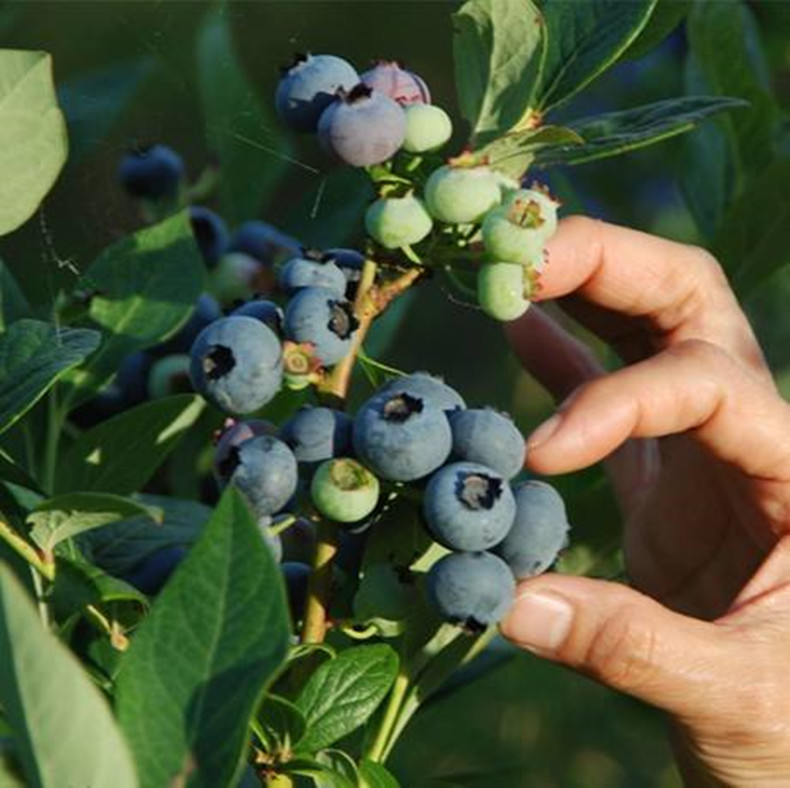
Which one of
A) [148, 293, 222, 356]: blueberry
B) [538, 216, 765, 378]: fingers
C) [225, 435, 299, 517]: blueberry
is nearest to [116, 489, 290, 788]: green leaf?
[225, 435, 299, 517]: blueberry

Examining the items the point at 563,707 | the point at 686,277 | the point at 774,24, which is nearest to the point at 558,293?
the point at 686,277

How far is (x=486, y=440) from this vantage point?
35.4 inches

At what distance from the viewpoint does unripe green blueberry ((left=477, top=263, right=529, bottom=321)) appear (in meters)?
0.92

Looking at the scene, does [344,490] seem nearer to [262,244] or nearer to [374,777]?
[374,777]

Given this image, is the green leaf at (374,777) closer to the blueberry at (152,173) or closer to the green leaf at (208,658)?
the green leaf at (208,658)

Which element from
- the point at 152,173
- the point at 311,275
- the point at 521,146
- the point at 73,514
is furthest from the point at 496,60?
the point at 152,173

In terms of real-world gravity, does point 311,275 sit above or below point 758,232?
above

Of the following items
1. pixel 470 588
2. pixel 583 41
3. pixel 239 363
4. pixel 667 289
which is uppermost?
pixel 583 41

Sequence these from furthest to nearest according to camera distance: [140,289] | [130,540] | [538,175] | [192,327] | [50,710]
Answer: [538,175]
[192,327]
[140,289]
[130,540]
[50,710]

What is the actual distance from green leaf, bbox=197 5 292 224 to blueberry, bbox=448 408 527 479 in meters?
0.71

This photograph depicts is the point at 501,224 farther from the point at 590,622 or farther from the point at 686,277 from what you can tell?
the point at 686,277

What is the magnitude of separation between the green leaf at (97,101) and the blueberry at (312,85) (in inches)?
21.2

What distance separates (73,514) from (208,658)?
222mm

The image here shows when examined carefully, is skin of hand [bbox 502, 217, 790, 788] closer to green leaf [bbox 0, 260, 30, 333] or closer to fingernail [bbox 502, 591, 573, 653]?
fingernail [bbox 502, 591, 573, 653]
